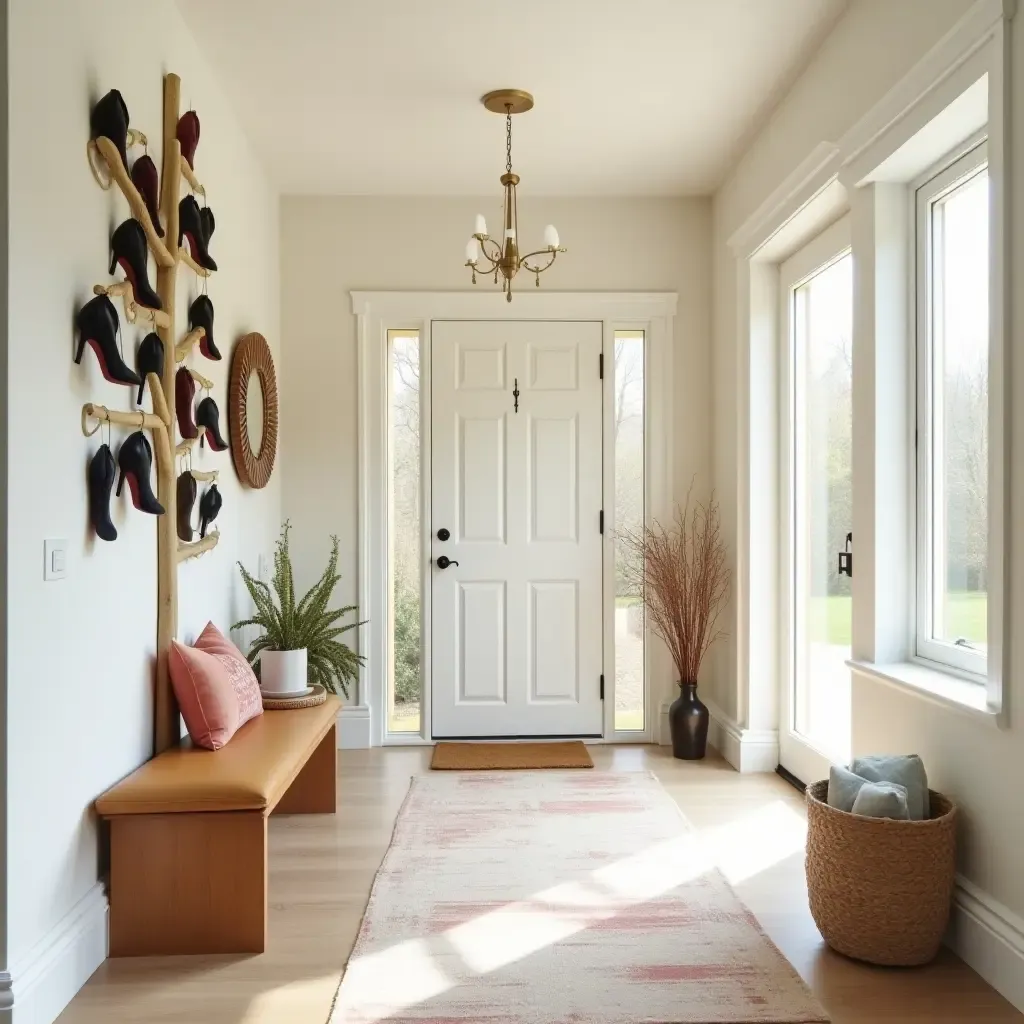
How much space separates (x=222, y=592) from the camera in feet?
11.7

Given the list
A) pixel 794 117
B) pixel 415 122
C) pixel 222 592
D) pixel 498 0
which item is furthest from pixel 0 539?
pixel 794 117

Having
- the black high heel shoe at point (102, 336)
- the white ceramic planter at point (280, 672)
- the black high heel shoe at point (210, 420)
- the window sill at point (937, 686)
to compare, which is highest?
the black high heel shoe at point (102, 336)

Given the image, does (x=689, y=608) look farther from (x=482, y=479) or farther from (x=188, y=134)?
(x=188, y=134)

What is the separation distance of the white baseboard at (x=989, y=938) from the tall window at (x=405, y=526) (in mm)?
2818

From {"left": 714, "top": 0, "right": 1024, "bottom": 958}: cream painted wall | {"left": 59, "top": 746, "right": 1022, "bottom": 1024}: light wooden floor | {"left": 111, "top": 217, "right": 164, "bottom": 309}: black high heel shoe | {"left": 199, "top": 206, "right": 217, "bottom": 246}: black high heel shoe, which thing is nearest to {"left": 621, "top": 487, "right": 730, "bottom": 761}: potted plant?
{"left": 59, "top": 746, "right": 1022, "bottom": 1024}: light wooden floor

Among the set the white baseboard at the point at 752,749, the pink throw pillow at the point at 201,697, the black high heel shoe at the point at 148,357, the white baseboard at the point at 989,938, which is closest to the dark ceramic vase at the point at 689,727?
the white baseboard at the point at 752,749

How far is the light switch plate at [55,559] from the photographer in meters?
2.07

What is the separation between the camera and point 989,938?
2.22 meters

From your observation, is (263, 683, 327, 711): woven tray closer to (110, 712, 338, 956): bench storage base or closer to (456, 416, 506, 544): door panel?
(110, 712, 338, 956): bench storage base

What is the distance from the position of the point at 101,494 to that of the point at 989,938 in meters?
2.33

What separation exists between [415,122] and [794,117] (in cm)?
144

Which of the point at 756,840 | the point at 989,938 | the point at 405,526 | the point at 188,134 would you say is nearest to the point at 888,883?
the point at 989,938

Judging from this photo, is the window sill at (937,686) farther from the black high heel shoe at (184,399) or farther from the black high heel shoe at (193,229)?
the black high heel shoe at (193,229)

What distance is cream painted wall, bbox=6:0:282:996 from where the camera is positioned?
197 cm
